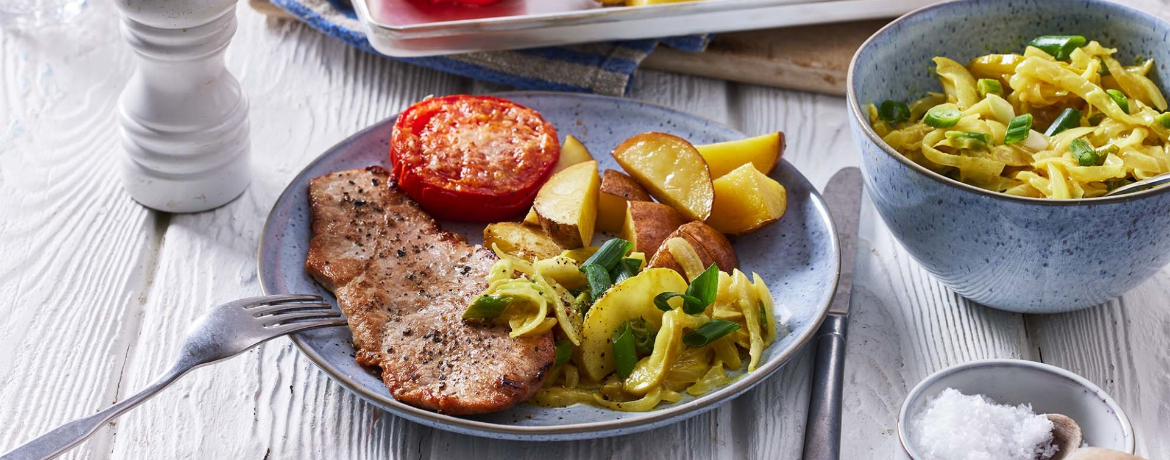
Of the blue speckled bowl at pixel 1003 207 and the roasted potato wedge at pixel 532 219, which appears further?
the roasted potato wedge at pixel 532 219

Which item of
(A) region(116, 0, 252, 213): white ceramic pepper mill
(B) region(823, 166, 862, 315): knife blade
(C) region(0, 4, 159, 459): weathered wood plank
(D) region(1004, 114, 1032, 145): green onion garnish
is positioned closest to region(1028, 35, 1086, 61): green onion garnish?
(D) region(1004, 114, 1032, 145): green onion garnish

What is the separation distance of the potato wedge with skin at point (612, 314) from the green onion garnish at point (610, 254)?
0.10m

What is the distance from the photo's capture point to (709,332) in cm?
181

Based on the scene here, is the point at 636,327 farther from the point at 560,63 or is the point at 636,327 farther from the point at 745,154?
the point at 560,63

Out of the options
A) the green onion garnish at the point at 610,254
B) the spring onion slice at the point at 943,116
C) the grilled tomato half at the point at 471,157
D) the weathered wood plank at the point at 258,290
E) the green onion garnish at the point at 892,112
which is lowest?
the weathered wood plank at the point at 258,290

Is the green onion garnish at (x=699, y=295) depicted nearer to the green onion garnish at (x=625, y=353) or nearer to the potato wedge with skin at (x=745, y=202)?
the green onion garnish at (x=625, y=353)

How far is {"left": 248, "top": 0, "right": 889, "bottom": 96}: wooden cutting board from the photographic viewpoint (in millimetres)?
2875

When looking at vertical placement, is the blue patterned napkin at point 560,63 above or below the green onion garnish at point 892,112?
below

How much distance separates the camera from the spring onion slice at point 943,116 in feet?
6.73

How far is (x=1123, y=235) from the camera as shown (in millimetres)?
1771

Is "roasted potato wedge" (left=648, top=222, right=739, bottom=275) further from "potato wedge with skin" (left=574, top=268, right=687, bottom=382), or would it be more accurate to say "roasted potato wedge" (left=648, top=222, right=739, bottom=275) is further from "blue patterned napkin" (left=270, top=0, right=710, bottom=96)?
"blue patterned napkin" (left=270, top=0, right=710, bottom=96)

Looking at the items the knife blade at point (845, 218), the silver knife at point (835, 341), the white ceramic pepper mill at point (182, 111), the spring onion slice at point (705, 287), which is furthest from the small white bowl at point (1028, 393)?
the white ceramic pepper mill at point (182, 111)

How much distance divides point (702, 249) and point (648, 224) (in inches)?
5.3

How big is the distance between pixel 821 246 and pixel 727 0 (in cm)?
82
